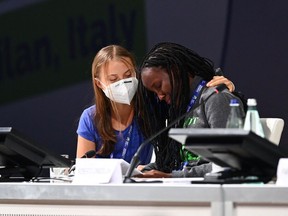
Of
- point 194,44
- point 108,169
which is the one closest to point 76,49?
point 194,44

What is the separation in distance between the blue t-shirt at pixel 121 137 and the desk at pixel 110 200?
4.32 ft

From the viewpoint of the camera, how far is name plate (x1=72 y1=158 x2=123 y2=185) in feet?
6.63

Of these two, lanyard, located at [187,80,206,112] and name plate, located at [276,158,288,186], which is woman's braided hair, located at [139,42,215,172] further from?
name plate, located at [276,158,288,186]

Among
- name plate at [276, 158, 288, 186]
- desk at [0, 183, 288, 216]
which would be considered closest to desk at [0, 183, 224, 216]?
desk at [0, 183, 288, 216]

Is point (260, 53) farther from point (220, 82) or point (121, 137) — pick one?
point (220, 82)

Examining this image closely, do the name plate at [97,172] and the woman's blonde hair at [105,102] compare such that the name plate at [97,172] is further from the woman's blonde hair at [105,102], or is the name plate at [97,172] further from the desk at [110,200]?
the woman's blonde hair at [105,102]

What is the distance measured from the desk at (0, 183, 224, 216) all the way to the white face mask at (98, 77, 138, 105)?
1261 mm

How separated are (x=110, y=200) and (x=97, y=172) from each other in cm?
16

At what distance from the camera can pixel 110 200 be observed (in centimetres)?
190

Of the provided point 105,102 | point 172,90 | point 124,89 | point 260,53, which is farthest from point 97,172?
point 260,53

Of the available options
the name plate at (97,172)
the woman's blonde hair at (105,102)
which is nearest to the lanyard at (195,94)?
the woman's blonde hair at (105,102)

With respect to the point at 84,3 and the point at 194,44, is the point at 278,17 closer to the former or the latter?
the point at 194,44

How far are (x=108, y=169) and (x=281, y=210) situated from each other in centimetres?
52

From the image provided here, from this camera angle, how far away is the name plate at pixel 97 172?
2021mm
